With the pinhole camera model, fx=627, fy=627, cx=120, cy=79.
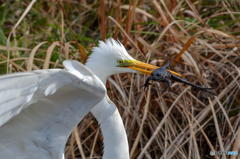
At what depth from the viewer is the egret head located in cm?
319

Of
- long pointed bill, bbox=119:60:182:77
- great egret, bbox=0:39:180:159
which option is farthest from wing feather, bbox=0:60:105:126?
long pointed bill, bbox=119:60:182:77

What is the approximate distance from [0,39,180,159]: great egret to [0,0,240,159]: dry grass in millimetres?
531

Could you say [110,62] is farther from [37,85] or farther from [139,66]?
[37,85]

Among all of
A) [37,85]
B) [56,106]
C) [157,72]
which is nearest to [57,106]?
[56,106]

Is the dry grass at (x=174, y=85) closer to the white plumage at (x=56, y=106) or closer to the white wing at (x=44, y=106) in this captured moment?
the white plumage at (x=56, y=106)

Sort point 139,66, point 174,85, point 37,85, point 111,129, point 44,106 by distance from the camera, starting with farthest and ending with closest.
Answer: point 174,85
point 139,66
point 111,129
point 44,106
point 37,85

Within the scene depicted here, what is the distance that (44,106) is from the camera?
271cm

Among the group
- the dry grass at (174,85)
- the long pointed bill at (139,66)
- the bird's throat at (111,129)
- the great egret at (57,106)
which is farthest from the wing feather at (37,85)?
the dry grass at (174,85)

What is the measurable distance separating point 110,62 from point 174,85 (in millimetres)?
829

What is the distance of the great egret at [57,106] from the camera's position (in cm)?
237

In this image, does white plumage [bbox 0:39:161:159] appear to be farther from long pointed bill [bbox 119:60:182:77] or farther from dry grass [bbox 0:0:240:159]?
dry grass [bbox 0:0:240:159]

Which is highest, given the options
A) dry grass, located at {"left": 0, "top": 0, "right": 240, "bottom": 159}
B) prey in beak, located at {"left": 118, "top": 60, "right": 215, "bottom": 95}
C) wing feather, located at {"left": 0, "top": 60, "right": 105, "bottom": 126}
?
wing feather, located at {"left": 0, "top": 60, "right": 105, "bottom": 126}

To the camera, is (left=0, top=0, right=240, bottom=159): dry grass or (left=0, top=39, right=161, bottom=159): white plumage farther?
(left=0, top=0, right=240, bottom=159): dry grass

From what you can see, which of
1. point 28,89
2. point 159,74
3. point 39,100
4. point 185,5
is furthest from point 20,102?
point 185,5
